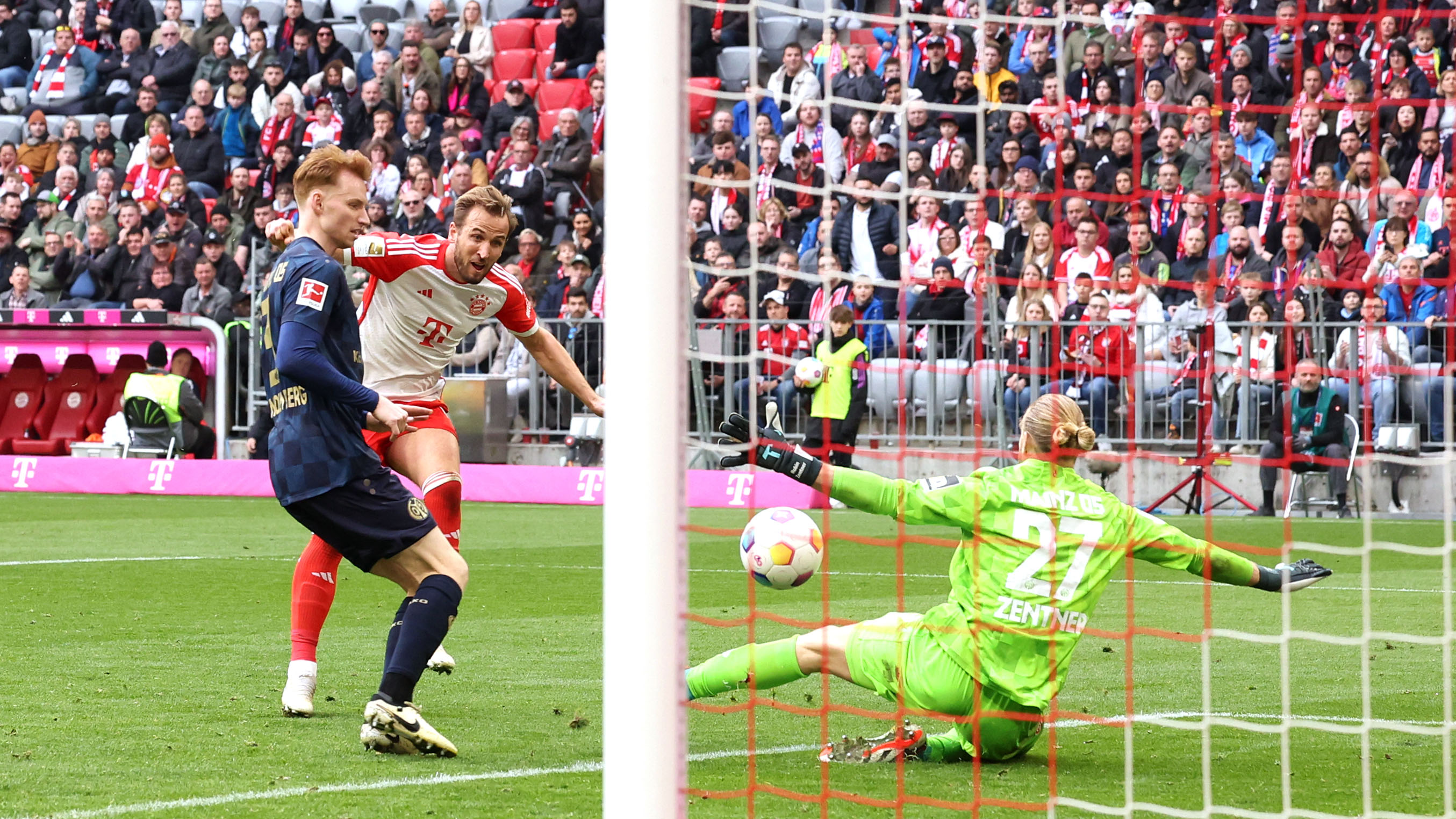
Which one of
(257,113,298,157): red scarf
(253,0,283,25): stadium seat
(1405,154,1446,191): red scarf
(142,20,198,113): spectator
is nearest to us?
(1405,154,1446,191): red scarf

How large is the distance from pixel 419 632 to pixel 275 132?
56.0ft

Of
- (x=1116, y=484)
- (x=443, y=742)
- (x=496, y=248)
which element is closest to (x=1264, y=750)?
(x=443, y=742)

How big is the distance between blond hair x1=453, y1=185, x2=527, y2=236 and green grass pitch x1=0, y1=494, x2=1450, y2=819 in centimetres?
169

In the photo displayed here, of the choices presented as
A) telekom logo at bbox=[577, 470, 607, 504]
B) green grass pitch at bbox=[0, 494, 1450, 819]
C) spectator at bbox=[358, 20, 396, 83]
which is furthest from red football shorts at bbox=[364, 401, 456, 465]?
spectator at bbox=[358, 20, 396, 83]

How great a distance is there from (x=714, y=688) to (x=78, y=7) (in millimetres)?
21253

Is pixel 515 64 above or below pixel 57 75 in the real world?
below

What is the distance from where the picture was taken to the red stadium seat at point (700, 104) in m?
3.70

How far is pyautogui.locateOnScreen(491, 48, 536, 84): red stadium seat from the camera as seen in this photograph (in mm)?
21484

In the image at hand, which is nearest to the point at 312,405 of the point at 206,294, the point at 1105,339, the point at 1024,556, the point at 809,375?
the point at 1024,556

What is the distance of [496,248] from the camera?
6.24 metres

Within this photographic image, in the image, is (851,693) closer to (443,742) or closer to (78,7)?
(443,742)

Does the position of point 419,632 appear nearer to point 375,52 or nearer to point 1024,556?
point 1024,556

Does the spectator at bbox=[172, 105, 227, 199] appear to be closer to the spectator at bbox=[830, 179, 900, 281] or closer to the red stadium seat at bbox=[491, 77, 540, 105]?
the red stadium seat at bbox=[491, 77, 540, 105]

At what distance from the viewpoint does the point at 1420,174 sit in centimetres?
1073
